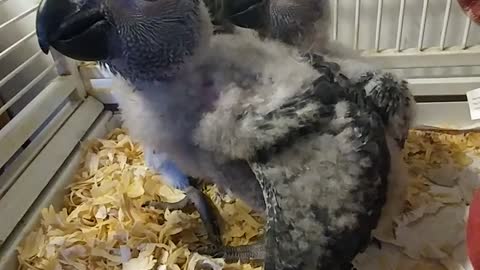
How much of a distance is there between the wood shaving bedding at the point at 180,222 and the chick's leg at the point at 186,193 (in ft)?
0.05

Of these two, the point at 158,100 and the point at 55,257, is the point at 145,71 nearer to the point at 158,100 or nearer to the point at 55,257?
the point at 158,100

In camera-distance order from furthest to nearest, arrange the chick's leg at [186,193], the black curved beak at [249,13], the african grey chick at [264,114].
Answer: the chick's leg at [186,193], the black curved beak at [249,13], the african grey chick at [264,114]

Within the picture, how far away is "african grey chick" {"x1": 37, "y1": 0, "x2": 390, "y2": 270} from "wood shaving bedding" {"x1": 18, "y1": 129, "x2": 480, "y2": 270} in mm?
182

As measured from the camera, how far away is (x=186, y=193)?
3.05ft

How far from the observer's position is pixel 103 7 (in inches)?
25.4

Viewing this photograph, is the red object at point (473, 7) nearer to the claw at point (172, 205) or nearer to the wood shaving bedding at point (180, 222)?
the wood shaving bedding at point (180, 222)

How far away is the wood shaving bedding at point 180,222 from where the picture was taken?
824mm

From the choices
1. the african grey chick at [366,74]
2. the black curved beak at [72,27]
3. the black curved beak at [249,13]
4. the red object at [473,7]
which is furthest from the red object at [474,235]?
the black curved beak at [72,27]

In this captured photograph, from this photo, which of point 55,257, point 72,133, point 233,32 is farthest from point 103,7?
point 72,133

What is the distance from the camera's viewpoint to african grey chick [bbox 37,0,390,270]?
63 centimetres

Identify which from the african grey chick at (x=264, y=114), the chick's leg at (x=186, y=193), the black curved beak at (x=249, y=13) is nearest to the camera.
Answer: the african grey chick at (x=264, y=114)

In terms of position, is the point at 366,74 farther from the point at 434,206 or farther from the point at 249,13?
Result: the point at 434,206

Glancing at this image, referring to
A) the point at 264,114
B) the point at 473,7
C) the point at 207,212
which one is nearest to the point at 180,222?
the point at 207,212

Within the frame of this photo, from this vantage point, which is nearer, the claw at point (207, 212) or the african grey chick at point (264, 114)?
the african grey chick at point (264, 114)
